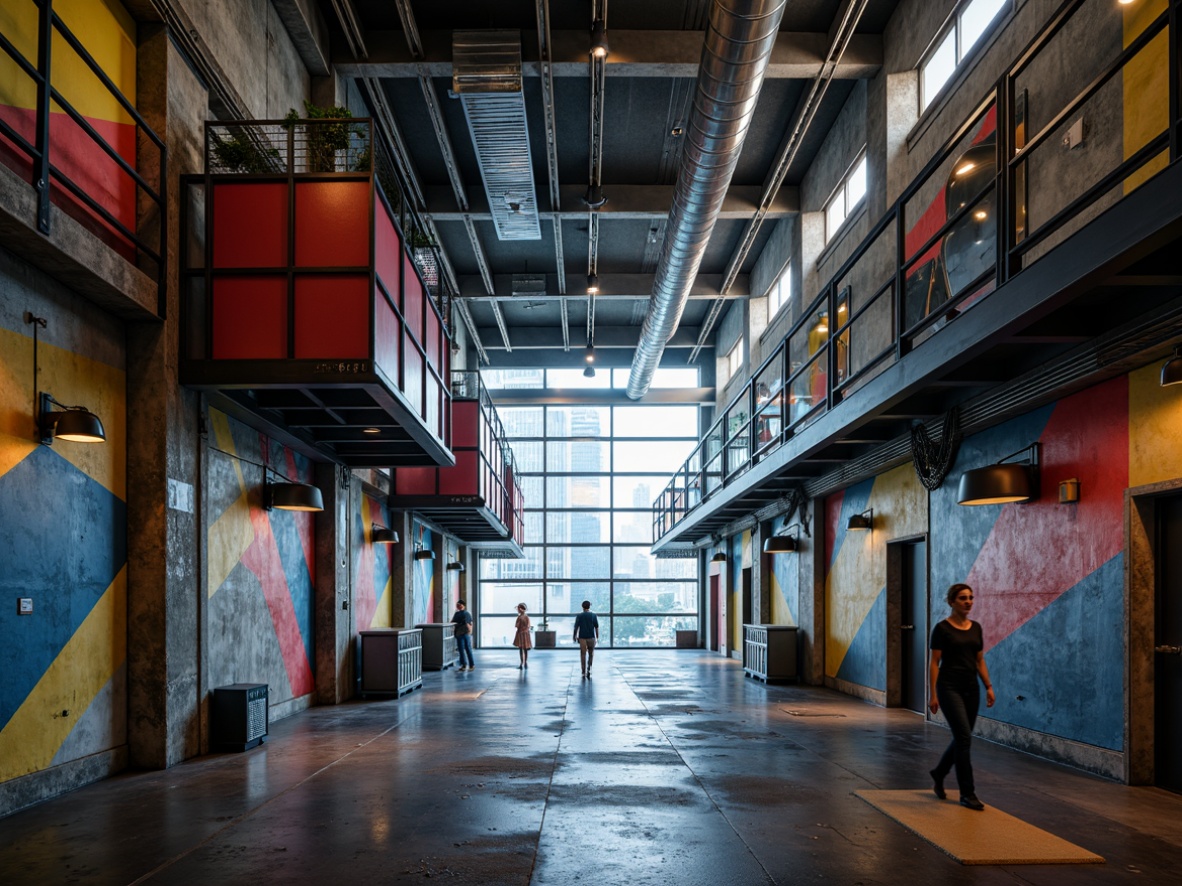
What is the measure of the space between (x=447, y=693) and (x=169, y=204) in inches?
374

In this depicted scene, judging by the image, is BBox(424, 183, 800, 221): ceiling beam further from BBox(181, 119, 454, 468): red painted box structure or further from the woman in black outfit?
the woman in black outfit

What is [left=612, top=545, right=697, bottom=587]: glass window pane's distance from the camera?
33469 millimetres

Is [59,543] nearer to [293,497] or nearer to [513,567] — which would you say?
[293,497]

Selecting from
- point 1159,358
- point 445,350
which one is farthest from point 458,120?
point 1159,358

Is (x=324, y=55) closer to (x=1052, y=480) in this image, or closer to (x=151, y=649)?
(x=151, y=649)

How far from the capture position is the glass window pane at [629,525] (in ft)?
110

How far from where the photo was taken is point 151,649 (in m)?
8.37

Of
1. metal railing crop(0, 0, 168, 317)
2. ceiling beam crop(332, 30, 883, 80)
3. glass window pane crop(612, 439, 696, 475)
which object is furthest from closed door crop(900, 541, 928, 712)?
glass window pane crop(612, 439, 696, 475)

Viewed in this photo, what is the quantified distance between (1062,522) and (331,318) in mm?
7125

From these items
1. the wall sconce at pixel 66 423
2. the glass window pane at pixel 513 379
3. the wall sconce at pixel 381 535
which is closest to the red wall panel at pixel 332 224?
the wall sconce at pixel 66 423

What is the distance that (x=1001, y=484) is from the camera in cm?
870

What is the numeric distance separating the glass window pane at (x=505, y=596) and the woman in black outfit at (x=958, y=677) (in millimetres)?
26707

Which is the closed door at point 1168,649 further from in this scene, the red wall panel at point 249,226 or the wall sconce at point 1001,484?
the red wall panel at point 249,226

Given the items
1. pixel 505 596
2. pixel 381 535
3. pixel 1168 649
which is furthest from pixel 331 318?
pixel 505 596
